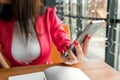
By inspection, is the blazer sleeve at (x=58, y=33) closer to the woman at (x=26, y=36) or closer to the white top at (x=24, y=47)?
the woman at (x=26, y=36)

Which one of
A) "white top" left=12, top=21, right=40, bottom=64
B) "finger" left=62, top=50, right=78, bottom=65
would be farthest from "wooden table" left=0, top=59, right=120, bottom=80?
"white top" left=12, top=21, right=40, bottom=64

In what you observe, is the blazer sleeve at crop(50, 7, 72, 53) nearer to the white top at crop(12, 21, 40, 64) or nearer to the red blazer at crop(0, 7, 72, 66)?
the red blazer at crop(0, 7, 72, 66)

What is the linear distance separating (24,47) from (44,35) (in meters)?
0.13

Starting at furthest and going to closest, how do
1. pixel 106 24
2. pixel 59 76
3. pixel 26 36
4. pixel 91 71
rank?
pixel 106 24 → pixel 26 36 → pixel 91 71 → pixel 59 76

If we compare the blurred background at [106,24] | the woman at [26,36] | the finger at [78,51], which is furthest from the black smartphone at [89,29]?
the blurred background at [106,24]

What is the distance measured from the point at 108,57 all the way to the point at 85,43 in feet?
4.83

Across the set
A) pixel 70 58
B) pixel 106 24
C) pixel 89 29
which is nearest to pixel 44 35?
pixel 70 58

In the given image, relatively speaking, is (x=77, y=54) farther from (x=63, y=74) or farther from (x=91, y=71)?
(x=63, y=74)

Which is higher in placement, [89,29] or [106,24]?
[89,29]

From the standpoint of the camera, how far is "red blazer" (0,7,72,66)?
3.12ft

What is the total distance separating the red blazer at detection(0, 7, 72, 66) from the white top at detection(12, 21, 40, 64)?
2 cm

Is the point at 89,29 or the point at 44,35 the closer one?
the point at 89,29

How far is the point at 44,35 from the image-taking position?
40.0 inches

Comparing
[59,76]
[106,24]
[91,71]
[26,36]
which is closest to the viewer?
[59,76]
